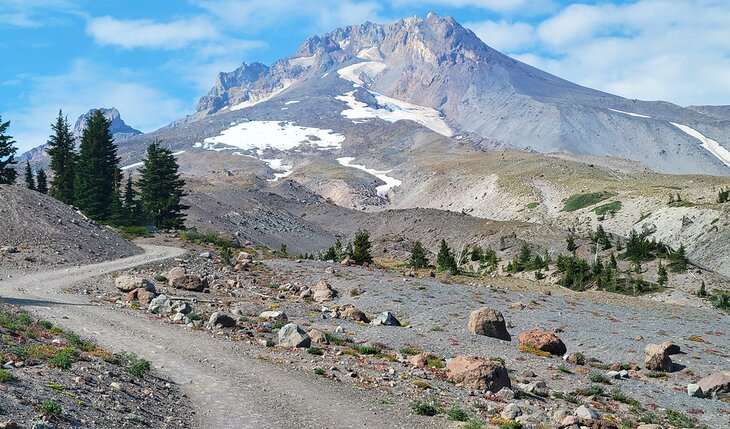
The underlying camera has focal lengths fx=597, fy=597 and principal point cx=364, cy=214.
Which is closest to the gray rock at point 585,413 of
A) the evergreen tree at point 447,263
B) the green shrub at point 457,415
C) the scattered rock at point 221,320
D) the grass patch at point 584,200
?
the green shrub at point 457,415

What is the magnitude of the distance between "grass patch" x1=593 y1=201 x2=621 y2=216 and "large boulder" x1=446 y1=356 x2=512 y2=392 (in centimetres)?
9790

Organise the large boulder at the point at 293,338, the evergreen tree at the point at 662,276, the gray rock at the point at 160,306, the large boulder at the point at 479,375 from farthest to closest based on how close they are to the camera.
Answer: the evergreen tree at the point at 662,276
the gray rock at the point at 160,306
the large boulder at the point at 293,338
the large boulder at the point at 479,375

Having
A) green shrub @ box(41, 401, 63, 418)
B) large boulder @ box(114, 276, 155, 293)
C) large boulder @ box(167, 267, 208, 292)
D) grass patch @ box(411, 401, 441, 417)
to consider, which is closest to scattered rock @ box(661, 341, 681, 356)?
grass patch @ box(411, 401, 441, 417)

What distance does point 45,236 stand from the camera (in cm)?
4212

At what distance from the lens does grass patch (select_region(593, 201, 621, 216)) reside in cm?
10965

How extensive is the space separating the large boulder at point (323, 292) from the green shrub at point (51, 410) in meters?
25.8

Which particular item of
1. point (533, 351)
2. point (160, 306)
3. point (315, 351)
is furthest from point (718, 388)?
point (160, 306)

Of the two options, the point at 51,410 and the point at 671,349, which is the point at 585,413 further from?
the point at 671,349

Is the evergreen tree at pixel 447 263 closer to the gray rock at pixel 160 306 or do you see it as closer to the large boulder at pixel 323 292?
the large boulder at pixel 323 292

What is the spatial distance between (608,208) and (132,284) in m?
99.0

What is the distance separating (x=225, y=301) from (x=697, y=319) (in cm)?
3172

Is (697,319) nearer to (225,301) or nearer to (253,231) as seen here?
(225,301)

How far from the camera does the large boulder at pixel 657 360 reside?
2577cm

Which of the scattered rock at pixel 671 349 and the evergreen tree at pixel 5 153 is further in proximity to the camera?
the evergreen tree at pixel 5 153
